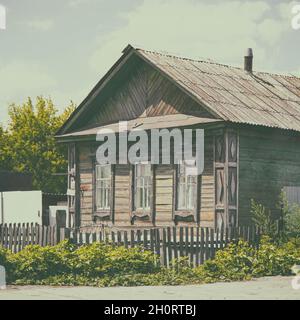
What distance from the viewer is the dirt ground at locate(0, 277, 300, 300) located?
12789 millimetres

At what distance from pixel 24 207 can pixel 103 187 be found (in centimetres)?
659

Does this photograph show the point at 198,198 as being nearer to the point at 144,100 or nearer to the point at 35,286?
the point at 144,100

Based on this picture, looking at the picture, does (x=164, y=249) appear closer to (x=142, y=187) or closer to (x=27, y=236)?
(x=27, y=236)

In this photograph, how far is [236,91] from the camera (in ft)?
81.2

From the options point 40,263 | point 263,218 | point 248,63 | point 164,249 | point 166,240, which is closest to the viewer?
point 40,263

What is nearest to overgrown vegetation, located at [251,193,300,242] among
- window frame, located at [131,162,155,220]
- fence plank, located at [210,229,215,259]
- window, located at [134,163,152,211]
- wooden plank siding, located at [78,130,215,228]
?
wooden plank siding, located at [78,130,215,228]

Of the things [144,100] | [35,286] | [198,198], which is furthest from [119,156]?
[35,286]

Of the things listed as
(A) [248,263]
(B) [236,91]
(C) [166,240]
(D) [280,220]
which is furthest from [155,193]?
(A) [248,263]

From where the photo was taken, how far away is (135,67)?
85.7 ft

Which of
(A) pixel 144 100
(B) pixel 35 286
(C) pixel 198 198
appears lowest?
(B) pixel 35 286

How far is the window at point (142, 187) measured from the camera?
2523 centimetres

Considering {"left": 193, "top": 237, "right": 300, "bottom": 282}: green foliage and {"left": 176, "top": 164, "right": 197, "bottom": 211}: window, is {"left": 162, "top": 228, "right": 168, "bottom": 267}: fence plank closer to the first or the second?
{"left": 193, "top": 237, "right": 300, "bottom": 282}: green foliage

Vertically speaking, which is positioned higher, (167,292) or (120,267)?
(120,267)
